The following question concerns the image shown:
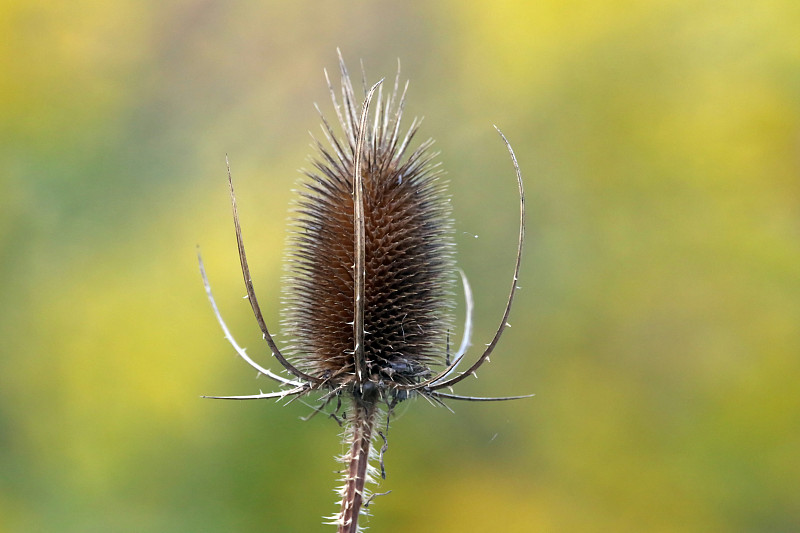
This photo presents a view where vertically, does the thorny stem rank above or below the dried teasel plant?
below

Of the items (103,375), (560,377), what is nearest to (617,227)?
(560,377)

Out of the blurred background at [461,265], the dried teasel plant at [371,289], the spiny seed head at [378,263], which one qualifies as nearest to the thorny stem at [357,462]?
the dried teasel plant at [371,289]

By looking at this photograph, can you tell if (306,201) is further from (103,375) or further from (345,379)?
(103,375)

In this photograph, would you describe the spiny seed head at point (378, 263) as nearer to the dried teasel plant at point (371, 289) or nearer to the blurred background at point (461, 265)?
the dried teasel plant at point (371, 289)

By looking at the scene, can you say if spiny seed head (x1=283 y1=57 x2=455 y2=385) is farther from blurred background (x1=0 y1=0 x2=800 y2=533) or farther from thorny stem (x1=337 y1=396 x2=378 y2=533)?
blurred background (x1=0 y1=0 x2=800 y2=533)

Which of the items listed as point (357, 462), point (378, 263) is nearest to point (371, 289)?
point (378, 263)

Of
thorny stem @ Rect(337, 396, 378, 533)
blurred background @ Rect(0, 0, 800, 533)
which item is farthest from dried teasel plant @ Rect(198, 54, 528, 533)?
blurred background @ Rect(0, 0, 800, 533)

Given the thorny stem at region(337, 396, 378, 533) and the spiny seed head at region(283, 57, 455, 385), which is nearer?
the thorny stem at region(337, 396, 378, 533)
